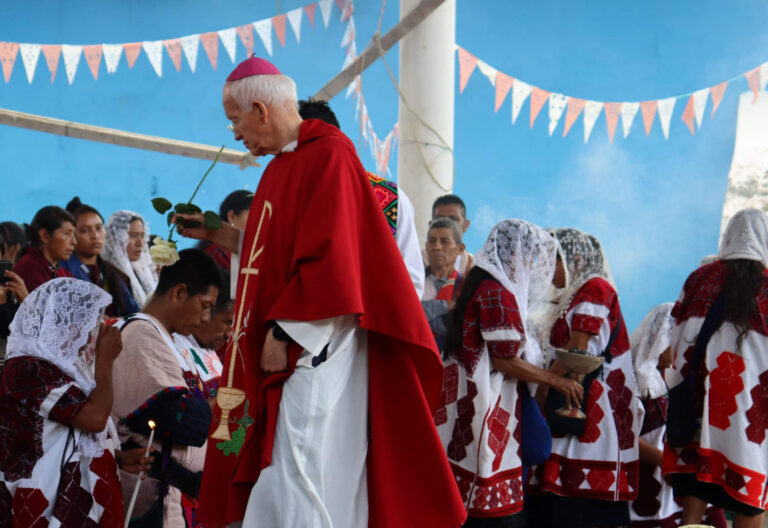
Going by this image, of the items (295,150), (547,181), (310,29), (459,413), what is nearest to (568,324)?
(459,413)

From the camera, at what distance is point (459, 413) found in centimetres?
362

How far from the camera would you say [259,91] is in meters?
2.38

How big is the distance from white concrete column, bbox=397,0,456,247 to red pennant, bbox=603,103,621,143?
287 cm

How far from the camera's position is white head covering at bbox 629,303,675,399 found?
449 cm

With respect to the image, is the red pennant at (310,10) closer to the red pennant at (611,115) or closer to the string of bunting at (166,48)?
the string of bunting at (166,48)

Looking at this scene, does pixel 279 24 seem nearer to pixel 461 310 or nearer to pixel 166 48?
pixel 166 48

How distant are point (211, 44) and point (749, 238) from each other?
6459mm

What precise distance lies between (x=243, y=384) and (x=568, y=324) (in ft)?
7.03

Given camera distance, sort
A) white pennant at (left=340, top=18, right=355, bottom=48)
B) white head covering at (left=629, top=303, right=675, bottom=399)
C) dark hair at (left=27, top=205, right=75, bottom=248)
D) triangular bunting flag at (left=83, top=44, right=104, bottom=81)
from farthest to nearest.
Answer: white pennant at (left=340, top=18, right=355, bottom=48) → triangular bunting flag at (left=83, top=44, right=104, bottom=81) → white head covering at (left=629, top=303, right=675, bottom=399) → dark hair at (left=27, top=205, right=75, bottom=248)

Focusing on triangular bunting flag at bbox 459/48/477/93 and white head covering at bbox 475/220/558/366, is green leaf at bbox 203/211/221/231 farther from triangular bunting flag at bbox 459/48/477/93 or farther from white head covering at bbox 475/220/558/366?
triangular bunting flag at bbox 459/48/477/93

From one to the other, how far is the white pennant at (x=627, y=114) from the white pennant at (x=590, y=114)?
24 cm

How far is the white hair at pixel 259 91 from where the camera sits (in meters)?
2.39

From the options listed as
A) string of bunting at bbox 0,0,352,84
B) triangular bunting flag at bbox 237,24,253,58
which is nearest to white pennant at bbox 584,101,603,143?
string of bunting at bbox 0,0,352,84

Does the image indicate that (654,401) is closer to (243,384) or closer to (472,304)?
(472,304)
